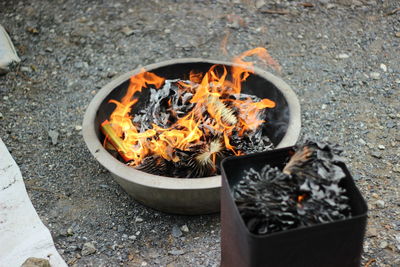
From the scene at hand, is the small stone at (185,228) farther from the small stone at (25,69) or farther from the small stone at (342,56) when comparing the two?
the small stone at (25,69)

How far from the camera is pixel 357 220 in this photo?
1.94 m

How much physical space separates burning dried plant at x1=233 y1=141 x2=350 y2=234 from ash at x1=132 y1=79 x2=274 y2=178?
40.6 inches

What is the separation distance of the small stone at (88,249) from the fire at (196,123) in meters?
0.58

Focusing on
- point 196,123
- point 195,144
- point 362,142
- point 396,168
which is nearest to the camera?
point 195,144

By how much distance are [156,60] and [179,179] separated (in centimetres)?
213

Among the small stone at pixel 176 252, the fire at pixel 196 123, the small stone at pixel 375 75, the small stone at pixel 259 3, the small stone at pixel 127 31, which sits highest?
the fire at pixel 196 123

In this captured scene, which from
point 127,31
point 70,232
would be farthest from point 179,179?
point 127,31

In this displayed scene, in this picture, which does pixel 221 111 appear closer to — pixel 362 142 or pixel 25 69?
pixel 362 142

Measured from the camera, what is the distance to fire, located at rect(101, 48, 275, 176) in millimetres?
3193

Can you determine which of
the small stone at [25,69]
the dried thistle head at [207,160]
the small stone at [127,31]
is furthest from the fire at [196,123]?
the small stone at [25,69]

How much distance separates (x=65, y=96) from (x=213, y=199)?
2103mm

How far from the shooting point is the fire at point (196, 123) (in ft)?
10.5

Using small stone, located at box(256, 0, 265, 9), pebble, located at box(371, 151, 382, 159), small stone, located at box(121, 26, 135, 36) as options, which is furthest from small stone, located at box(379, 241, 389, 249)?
small stone, located at box(121, 26, 135, 36)

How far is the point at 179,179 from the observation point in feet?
9.50
